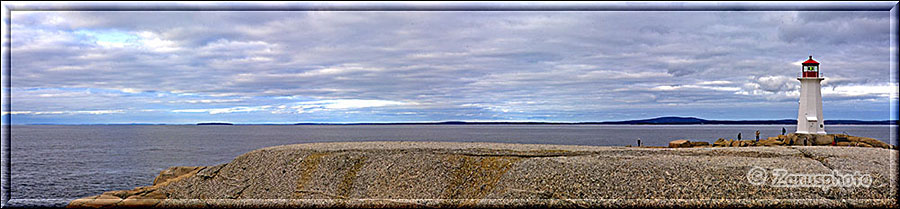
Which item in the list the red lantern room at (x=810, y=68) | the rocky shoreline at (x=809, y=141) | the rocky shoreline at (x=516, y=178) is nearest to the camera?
the rocky shoreline at (x=516, y=178)

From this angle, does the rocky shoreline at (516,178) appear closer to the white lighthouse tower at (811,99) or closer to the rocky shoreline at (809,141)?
the rocky shoreline at (809,141)

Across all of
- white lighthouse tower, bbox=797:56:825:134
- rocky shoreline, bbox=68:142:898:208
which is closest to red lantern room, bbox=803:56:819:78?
white lighthouse tower, bbox=797:56:825:134

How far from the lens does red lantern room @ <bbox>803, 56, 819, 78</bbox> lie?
81.6ft

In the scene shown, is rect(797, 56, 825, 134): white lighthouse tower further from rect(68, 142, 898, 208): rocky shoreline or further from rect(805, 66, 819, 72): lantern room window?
rect(68, 142, 898, 208): rocky shoreline

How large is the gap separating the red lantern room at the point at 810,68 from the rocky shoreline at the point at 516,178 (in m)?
13.6

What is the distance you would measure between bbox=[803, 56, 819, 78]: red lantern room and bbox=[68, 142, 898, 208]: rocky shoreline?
13637 millimetres

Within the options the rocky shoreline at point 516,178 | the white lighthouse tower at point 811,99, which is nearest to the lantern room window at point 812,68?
the white lighthouse tower at point 811,99

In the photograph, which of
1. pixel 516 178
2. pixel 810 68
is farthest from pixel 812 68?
pixel 516 178

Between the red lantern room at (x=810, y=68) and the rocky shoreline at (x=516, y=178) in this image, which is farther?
the red lantern room at (x=810, y=68)

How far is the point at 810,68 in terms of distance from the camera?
2491cm

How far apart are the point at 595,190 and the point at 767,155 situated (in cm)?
385

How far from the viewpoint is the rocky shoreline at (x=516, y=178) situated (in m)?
9.78

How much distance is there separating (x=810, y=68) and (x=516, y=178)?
19.2m

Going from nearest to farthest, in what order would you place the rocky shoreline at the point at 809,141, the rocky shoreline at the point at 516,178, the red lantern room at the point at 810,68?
the rocky shoreline at the point at 516,178
the rocky shoreline at the point at 809,141
the red lantern room at the point at 810,68
